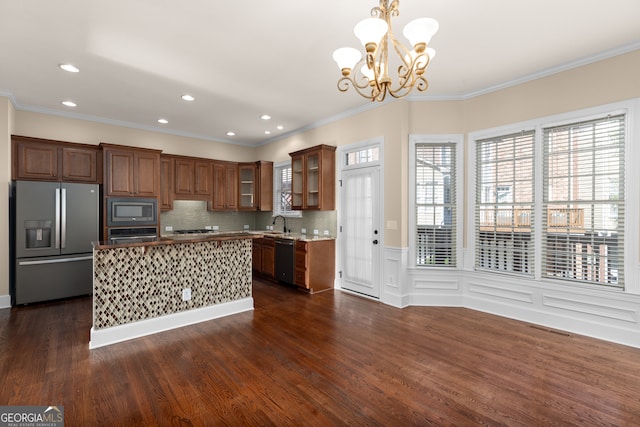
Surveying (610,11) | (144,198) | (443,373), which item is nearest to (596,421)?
(443,373)

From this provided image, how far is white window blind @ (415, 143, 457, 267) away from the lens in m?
4.36

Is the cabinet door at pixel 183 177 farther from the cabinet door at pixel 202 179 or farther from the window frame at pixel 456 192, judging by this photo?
the window frame at pixel 456 192

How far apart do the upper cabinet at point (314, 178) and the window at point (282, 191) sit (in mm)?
523

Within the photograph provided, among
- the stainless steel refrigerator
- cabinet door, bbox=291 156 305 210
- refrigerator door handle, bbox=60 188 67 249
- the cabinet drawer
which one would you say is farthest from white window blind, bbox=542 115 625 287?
refrigerator door handle, bbox=60 188 67 249

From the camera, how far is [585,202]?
3324 millimetres

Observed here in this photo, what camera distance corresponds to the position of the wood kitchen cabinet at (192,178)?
6086mm

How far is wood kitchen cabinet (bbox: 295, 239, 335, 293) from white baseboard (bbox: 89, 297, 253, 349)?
1116 mm

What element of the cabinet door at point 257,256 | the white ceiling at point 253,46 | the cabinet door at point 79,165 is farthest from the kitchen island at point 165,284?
the cabinet door at point 79,165

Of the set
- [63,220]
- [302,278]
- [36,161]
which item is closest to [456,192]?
[302,278]

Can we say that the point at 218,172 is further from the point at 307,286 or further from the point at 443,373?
the point at 443,373

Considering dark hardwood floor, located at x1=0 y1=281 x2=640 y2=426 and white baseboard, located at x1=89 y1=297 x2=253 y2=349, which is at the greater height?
white baseboard, located at x1=89 y1=297 x2=253 y2=349

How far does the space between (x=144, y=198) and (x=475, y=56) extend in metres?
5.32

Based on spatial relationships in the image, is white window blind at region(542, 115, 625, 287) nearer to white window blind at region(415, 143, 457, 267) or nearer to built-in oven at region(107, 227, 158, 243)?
white window blind at region(415, 143, 457, 267)

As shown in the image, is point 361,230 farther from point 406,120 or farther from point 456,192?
point 406,120
